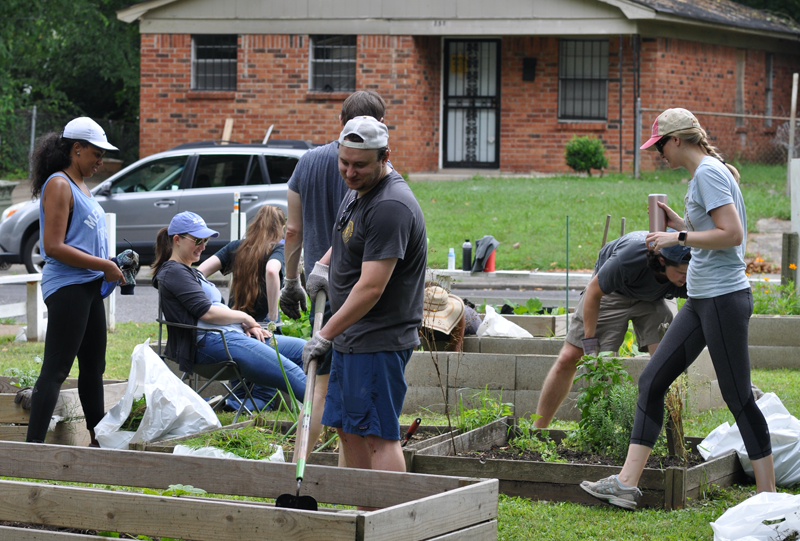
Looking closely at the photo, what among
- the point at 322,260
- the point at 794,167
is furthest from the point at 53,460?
the point at 794,167

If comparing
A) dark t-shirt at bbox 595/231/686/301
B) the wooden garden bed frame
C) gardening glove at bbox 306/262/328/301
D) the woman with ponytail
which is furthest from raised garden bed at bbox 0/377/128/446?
dark t-shirt at bbox 595/231/686/301

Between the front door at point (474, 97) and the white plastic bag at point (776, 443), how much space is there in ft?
58.8

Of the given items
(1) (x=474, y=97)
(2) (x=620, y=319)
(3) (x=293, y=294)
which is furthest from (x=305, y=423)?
(1) (x=474, y=97)

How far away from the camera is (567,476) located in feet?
15.5

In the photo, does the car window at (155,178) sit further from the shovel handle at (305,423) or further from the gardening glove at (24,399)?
the shovel handle at (305,423)

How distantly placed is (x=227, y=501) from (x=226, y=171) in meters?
11.5

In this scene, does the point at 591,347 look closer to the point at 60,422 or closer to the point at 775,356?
the point at 60,422

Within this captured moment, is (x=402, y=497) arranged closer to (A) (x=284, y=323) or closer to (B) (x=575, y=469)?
(B) (x=575, y=469)

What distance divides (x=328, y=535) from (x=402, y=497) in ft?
1.82

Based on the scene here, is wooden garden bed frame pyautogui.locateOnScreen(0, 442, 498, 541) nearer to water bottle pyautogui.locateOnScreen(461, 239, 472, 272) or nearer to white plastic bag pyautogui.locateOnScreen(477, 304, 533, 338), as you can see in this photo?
white plastic bag pyautogui.locateOnScreen(477, 304, 533, 338)

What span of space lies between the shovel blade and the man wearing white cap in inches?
16.6

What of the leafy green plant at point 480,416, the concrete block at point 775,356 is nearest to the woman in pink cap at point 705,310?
the leafy green plant at point 480,416

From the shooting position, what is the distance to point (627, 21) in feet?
68.6

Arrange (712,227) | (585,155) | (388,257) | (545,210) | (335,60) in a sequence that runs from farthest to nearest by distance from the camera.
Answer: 1. (335,60)
2. (585,155)
3. (545,210)
4. (712,227)
5. (388,257)
